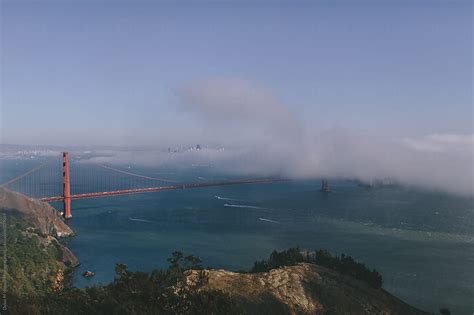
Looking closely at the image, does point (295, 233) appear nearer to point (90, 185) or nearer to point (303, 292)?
point (303, 292)

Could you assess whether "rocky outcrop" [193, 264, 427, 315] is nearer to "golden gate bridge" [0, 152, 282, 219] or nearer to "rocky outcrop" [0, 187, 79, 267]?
"rocky outcrop" [0, 187, 79, 267]

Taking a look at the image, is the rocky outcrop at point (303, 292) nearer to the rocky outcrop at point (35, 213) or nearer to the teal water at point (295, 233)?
the teal water at point (295, 233)

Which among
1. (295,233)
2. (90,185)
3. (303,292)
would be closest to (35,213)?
(295,233)

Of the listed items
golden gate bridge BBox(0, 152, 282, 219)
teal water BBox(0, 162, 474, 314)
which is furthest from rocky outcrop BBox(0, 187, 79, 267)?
golden gate bridge BBox(0, 152, 282, 219)

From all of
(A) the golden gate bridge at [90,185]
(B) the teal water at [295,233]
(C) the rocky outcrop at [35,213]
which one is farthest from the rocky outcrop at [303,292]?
(A) the golden gate bridge at [90,185]

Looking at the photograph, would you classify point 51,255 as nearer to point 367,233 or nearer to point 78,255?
point 78,255

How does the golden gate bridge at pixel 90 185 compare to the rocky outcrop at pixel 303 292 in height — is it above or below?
above
